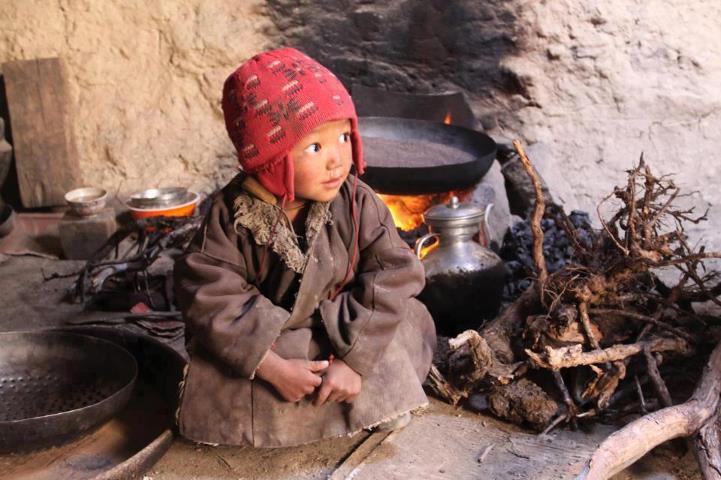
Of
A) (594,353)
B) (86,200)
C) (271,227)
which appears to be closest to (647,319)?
(594,353)

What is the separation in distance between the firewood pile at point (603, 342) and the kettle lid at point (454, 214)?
1.23 ft

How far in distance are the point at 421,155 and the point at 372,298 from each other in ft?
6.04

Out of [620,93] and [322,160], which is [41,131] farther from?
[620,93]

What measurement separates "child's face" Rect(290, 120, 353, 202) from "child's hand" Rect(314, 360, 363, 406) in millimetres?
525

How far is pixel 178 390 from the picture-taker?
253 cm

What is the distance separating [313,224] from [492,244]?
5.68 ft

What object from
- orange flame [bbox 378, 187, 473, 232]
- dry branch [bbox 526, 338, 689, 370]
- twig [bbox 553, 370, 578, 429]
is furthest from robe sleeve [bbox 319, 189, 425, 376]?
orange flame [bbox 378, 187, 473, 232]

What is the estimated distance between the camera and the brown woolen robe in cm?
230

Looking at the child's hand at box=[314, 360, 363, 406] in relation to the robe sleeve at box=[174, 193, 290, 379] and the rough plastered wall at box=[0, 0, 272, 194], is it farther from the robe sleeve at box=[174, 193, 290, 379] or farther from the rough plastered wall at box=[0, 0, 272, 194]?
the rough plastered wall at box=[0, 0, 272, 194]

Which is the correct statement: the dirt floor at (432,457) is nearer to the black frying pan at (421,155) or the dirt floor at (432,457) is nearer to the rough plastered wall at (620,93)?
the black frying pan at (421,155)

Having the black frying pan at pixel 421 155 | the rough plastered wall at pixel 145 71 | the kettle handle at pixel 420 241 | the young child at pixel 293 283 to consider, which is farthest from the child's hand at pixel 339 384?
the rough plastered wall at pixel 145 71

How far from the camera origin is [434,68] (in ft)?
15.4

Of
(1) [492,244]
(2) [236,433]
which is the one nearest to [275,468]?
(2) [236,433]

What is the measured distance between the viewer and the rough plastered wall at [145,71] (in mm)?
4660
